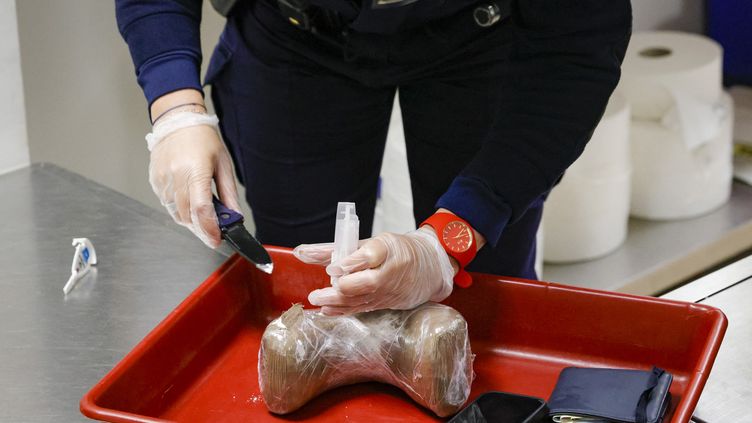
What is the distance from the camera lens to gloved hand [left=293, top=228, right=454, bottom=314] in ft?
2.97

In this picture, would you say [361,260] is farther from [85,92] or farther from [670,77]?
[670,77]

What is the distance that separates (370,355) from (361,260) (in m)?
0.11

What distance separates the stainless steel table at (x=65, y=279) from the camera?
99cm

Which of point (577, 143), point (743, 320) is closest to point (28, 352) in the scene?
point (577, 143)

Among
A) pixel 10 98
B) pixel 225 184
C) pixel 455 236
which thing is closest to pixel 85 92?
pixel 10 98

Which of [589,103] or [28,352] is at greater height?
[589,103]

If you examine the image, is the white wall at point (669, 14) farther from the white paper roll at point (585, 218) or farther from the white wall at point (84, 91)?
the white wall at point (84, 91)

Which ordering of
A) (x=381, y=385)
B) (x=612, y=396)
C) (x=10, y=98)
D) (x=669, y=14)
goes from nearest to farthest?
(x=612, y=396) → (x=381, y=385) → (x=10, y=98) → (x=669, y=14)

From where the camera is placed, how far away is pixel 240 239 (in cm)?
102

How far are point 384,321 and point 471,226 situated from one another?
14 cm

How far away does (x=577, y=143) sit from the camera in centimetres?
105

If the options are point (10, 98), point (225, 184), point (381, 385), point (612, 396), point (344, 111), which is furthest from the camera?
point (10, 98)

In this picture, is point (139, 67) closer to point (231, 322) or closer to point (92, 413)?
point (231, 322)

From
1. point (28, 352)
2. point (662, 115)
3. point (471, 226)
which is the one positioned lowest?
point (662, 115)
